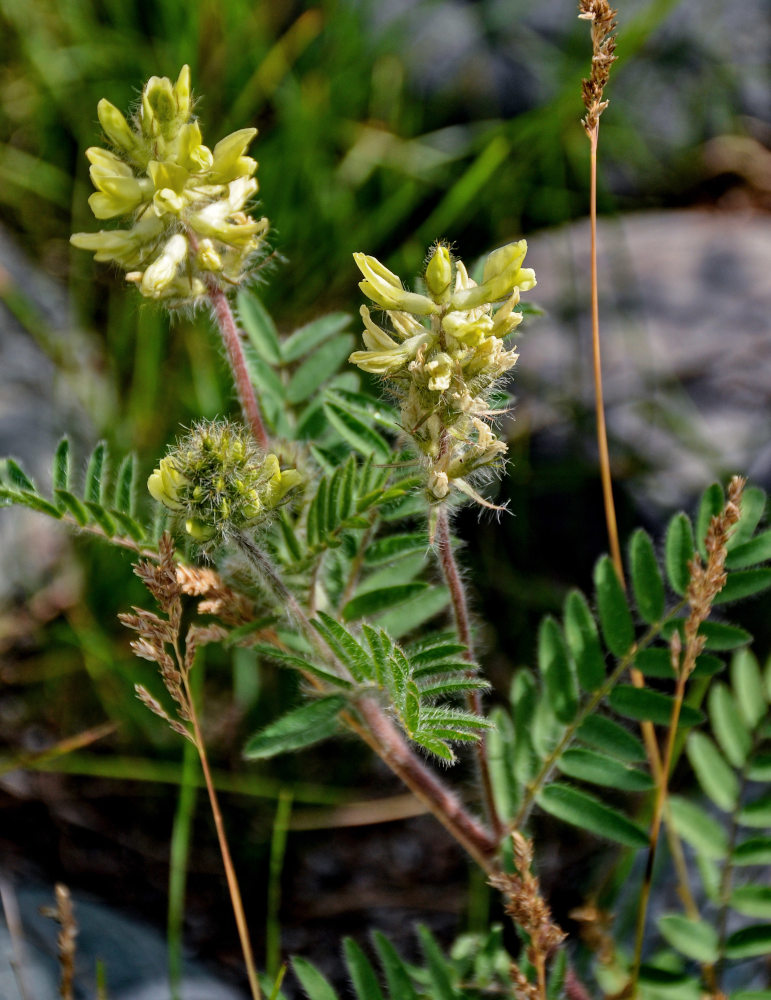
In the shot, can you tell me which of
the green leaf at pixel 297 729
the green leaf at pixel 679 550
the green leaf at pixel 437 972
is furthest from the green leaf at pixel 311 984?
the green leaf at pixel 679 550

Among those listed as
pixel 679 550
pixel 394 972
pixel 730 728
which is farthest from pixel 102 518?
pixel 730 728

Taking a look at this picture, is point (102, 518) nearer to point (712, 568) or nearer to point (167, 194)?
point (167, 194)

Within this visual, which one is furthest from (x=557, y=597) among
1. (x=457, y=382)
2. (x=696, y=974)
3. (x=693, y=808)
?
(x=457, y=382)

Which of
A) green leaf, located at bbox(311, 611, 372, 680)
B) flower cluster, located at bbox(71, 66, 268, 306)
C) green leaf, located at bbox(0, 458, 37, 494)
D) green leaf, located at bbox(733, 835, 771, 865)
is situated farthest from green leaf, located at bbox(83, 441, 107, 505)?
green leaf, located at bbox(733, 835, 771, 865)

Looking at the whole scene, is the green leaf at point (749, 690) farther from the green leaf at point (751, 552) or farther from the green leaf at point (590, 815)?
the green leaf at point (590, 815)

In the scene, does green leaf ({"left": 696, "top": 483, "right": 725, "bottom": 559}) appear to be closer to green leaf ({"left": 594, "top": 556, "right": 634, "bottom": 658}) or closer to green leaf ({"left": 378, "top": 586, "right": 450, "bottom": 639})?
green leaf ({"left": 594, "top": 556, "right": 634, "bottom": 658})
